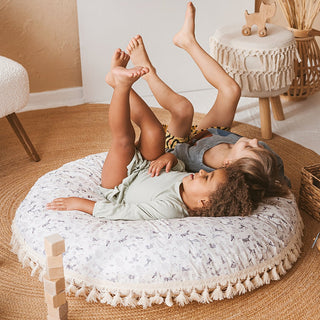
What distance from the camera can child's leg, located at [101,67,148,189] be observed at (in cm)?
158

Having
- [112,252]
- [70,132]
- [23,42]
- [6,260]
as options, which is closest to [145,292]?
[112,252]

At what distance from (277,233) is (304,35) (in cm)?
154

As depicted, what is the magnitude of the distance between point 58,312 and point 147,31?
1975 mm

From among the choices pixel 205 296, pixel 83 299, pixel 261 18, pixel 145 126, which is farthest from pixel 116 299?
pixel 261 18

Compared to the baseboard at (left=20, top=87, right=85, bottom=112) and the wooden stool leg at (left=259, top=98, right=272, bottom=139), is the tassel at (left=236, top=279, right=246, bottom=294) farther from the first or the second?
the baseboard at (left=20, top=87, right=85, bottom=112)

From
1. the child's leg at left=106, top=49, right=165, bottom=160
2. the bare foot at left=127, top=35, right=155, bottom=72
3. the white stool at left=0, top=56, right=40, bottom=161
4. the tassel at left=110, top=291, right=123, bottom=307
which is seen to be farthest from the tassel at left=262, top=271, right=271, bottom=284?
the white stool at left=0, top=56, right=40, bottom=161

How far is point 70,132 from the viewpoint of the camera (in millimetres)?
2656

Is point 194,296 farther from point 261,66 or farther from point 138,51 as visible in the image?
point 261,66

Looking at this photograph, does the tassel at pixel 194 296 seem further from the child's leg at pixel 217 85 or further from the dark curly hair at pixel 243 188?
the child's leg at pixel 217 85

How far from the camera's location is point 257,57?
2.38 metres

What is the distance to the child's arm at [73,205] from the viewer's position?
5.43 ft

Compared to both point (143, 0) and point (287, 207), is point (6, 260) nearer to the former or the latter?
point (287, 207)

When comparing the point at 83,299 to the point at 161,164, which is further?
the point at 161,164

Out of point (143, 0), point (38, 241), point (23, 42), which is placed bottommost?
point (38, 241)
